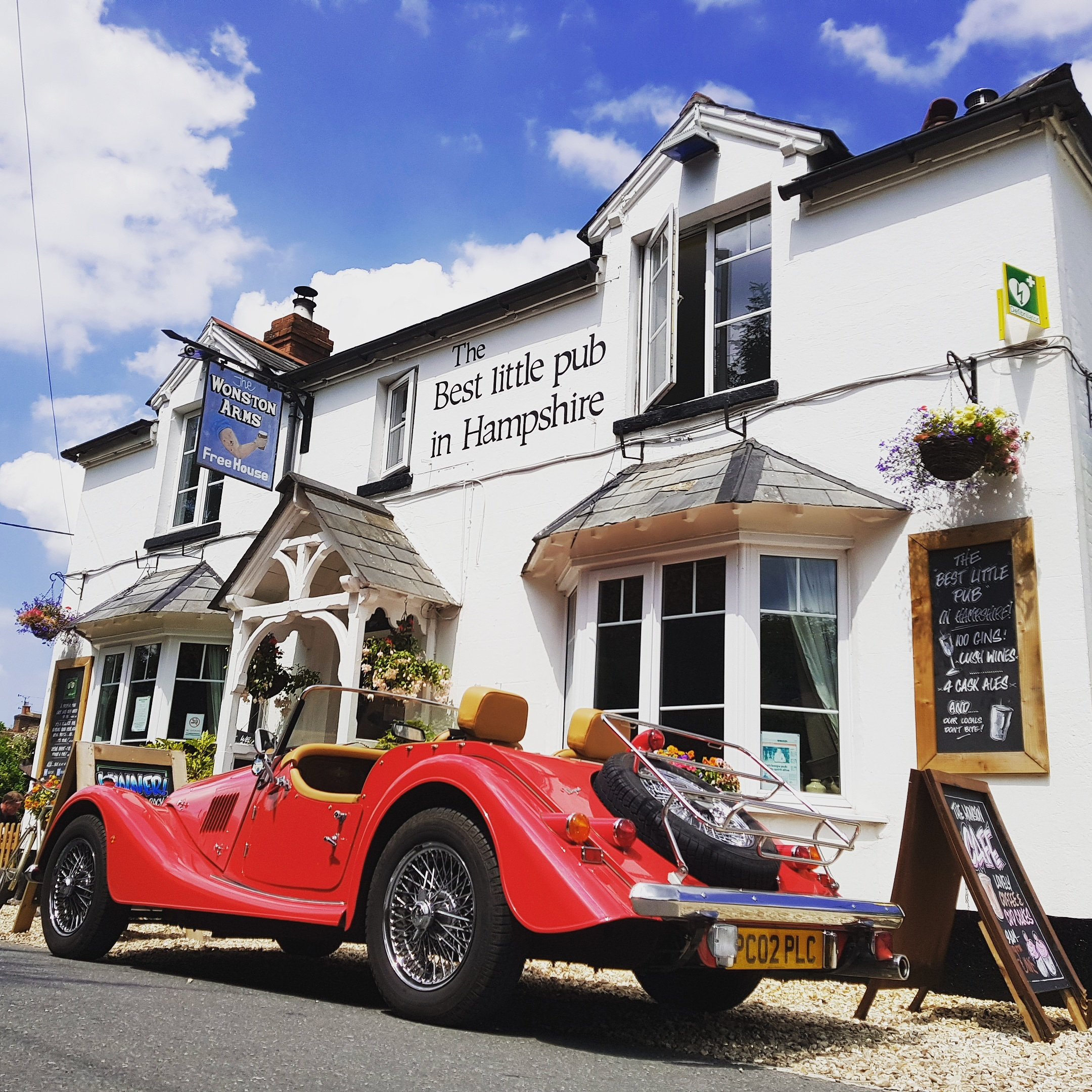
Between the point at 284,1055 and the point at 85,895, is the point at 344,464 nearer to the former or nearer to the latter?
the point at 85,895

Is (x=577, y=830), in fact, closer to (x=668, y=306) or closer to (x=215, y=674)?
(x=668, y=306)

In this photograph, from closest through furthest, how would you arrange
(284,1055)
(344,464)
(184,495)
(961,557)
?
(284,1055) → (961,557) → (344,464) → (184,495)

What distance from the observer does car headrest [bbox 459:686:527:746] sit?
499 centimetres

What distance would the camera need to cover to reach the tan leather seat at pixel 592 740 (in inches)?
210

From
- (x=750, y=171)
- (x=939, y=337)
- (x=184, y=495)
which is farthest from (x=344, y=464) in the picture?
(x=939, y=337)

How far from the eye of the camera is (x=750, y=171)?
9.80m

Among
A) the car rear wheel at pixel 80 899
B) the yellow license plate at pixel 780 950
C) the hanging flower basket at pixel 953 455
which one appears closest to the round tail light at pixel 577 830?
the yellow license plate at pixel 780 950

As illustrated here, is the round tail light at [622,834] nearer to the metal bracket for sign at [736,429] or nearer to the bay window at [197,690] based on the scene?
the metal bracket for sign at [736,429]

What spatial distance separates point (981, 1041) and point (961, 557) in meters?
3.66

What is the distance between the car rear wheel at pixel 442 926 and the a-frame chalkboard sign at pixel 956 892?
2.01 metres

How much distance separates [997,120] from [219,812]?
7327 mm

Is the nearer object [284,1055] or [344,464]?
[284,1055]

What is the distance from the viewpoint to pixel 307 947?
6.24 m

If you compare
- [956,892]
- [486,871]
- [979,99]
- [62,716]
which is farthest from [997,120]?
[62,716]
